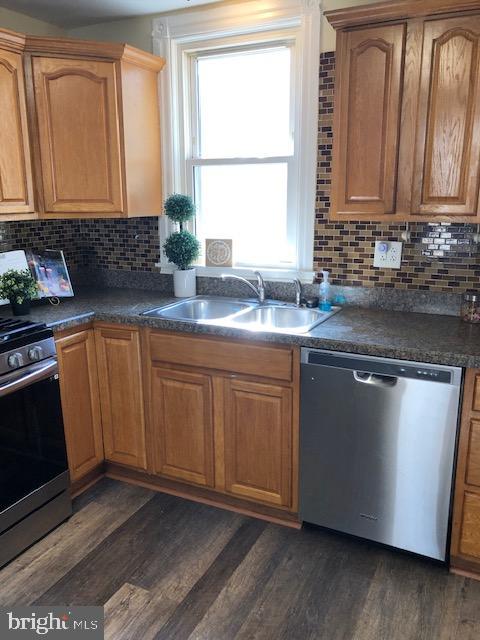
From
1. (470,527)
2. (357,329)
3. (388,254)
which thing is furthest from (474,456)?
(388,254)

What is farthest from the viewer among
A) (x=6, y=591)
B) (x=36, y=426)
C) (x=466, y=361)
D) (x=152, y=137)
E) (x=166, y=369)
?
(x=152, y=137)

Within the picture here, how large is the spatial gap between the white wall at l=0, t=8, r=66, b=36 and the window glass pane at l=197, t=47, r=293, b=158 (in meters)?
0.88

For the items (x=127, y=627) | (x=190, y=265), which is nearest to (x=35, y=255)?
(x=190, y=265)

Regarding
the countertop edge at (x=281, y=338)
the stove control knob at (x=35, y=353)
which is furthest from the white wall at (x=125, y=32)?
the stove control knob at (x=35, y=353)

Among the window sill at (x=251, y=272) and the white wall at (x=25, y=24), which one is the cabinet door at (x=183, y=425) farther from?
the white wall at (x=25, y=24)

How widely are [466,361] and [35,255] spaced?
2227 mm

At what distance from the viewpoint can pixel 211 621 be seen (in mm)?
1822

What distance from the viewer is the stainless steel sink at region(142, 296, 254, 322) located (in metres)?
2.68

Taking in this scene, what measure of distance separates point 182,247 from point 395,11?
1.43 meters

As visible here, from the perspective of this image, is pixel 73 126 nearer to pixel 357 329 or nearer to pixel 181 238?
pixel 181 238

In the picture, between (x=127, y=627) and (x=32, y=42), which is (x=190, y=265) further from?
(x=127, y=627)

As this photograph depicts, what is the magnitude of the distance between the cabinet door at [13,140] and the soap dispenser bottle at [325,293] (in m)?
1.51

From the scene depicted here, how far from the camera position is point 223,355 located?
225 centimetres

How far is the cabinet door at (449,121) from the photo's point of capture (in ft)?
6.24
